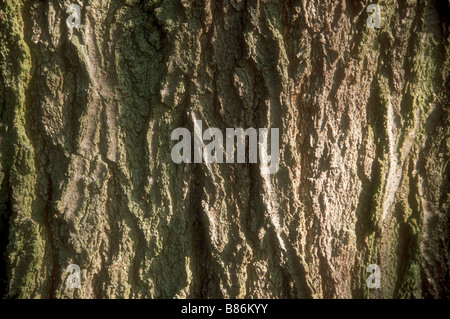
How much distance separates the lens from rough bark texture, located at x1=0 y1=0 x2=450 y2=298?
123 centimetres

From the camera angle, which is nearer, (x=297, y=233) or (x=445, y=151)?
(x=297, y=233)

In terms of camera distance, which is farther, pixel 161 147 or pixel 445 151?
pixel 445 151

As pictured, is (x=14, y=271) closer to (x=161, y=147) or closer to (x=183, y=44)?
(x=161, y=147)

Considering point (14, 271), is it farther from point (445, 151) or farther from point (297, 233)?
point (445, 151)

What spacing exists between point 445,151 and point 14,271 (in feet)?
5.49

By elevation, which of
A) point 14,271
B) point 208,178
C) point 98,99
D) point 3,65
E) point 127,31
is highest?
point 127,31

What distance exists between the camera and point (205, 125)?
125 centimetres

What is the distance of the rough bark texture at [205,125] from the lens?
1232 millimetres

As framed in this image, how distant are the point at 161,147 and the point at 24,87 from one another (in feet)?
1.69

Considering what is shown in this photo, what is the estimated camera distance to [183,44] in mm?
1221

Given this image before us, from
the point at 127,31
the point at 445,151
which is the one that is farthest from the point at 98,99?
the point at 445,151

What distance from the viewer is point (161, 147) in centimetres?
127
